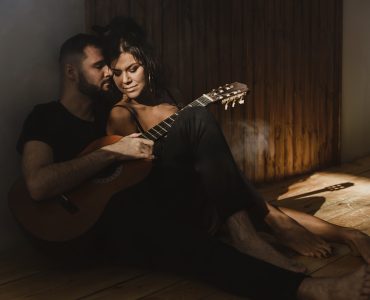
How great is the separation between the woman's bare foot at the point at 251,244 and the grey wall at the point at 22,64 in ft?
3.55

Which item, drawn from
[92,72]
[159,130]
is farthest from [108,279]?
[92,72]

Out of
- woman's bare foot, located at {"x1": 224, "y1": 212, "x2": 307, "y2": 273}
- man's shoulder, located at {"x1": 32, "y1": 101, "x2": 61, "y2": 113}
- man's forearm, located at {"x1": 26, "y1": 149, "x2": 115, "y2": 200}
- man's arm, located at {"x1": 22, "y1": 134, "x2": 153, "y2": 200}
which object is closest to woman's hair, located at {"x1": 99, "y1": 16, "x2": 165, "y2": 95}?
man's shoulder, located at {"x1": 32, "y1": 101, "x2": 61, "y2": 113}

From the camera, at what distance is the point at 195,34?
347 centimetres

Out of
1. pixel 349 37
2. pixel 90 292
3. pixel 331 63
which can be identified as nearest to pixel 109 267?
pixel 90 292

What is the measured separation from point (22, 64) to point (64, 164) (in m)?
0.62

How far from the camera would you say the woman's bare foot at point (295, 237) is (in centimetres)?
252

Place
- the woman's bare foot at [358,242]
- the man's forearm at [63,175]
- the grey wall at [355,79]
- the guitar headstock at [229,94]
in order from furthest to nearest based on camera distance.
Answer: the grey wall at [355,79] < the guitar headstock at [229,94] < the woman's bare foot at [358,242] < the man's forearm at [63,175]

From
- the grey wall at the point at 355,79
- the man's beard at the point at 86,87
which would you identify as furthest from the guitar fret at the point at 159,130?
Answer: the grey wall at the point at 355,79

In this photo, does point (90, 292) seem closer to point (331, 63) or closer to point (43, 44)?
point (43, 44)

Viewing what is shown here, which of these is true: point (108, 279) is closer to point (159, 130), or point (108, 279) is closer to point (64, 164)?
point (64, 164)

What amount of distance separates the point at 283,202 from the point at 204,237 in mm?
1534

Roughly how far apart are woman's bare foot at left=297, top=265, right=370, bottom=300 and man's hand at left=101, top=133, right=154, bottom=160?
851 millimetres

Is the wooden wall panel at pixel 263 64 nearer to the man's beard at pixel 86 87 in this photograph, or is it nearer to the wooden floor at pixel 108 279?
the man's beard at pixel 86 87

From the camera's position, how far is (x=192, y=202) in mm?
2520
